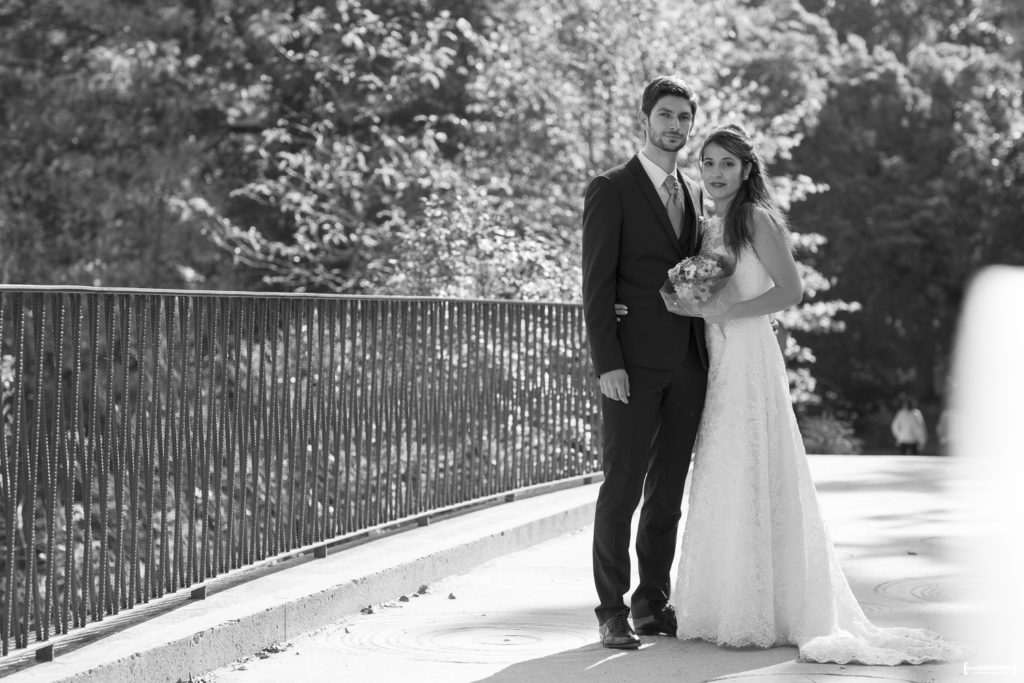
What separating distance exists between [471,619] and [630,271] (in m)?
1.78

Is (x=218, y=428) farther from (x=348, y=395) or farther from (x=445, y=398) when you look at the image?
(x=445, y=398)

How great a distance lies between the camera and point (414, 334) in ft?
28.7

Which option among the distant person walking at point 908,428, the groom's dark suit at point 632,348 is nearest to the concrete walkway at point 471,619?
the groom's dark suit at point 632,348

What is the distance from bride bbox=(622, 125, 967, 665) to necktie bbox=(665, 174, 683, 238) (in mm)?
120

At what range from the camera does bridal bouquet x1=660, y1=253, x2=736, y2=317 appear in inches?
237

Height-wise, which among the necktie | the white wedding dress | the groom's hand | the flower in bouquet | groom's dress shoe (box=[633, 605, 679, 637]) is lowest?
groom's dress shoe (box=[633, 605, 679, 637])

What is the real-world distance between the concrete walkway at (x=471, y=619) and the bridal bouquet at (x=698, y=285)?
1332mm

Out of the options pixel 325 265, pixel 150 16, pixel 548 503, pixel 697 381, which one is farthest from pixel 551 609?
pixel 150 16

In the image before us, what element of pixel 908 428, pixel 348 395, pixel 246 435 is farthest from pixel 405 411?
pixel 908 428

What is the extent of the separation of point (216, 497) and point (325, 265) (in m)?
14.4

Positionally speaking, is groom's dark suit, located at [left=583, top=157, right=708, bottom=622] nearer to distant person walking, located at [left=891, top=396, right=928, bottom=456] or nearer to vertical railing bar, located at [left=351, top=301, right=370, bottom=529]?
vertical railing bar, located at [left=351, top=301, right=370, bottom=529]

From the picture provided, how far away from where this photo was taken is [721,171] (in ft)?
20.6

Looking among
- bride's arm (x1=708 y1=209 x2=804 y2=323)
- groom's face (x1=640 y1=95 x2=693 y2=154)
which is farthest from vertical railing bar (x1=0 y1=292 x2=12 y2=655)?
bride's arm (x1=708 y1=209 x2=804 y2=323)

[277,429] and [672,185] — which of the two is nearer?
[672,185]
